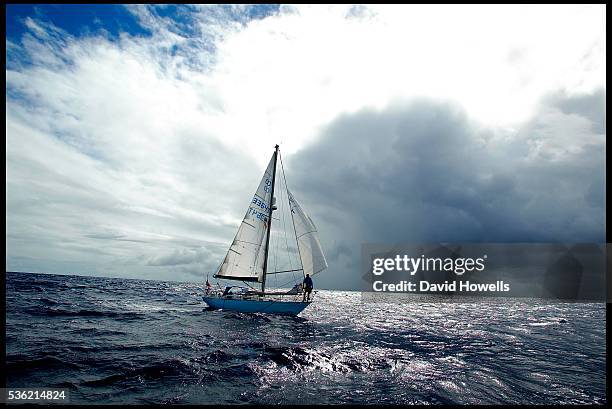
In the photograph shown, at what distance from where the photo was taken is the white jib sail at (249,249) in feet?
125

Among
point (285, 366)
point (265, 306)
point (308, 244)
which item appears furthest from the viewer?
point (308, 244)

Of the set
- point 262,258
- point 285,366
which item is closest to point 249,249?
point 262,258

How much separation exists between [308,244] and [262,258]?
646 cm

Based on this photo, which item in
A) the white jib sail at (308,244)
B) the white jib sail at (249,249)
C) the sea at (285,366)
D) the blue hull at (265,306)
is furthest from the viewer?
the white jib sail at (249,249)

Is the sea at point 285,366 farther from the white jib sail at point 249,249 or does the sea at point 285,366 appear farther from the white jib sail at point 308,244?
the white jib sail at point 249,249

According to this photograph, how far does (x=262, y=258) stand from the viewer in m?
38.2

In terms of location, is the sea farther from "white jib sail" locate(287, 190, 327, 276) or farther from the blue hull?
"white jib sail" locate(287, 190, 327, 276)

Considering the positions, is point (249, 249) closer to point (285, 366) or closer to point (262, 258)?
point (262, 258)

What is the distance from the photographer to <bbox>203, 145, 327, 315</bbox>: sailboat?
34.3m

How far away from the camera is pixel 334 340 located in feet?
73.9

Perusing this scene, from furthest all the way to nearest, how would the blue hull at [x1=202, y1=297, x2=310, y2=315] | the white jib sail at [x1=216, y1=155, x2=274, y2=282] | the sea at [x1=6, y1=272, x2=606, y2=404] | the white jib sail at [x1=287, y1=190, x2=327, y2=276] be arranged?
1. the white jib sail at [x1=216, y1=155, x2=274, y2=282]
2. the white jib sail at [x1=287, y1=190, x2=327, y2=276]
3. the blue hull at [x1=202, y1=297, x2=310, y2=315]
4. the sea at [x1=6, y1=272, x2=606, y2=404]

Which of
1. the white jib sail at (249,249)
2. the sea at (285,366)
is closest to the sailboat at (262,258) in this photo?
the white jib sail at (249,249)

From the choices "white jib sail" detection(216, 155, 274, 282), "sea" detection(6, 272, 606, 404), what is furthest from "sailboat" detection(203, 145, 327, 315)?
"sea" detection(6, 272, 606, 404)

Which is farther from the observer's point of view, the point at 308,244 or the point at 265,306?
the point at 308,244
